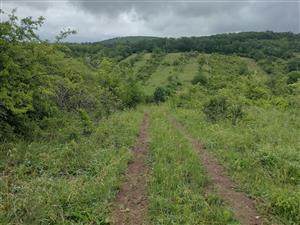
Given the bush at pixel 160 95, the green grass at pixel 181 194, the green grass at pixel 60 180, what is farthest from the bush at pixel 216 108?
the bush at pixel 160 95

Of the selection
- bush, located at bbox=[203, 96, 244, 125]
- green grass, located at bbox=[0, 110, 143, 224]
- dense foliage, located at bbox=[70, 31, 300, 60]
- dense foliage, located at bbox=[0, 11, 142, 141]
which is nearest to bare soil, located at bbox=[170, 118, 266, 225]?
green grass, located at bbox=[0, 110, 143, 224]

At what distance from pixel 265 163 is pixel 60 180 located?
18.1 ft

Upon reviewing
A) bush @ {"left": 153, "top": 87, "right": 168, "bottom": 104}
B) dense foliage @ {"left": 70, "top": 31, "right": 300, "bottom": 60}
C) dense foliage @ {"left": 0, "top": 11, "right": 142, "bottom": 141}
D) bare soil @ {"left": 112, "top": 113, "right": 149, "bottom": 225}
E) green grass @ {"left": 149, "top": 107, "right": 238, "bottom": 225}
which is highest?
dense foliage @ {"left": 70, "top": 31, "right": 300, "bottom": 60}

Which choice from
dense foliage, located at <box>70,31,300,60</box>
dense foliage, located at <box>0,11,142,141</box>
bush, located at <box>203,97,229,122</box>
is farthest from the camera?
dense foliage, located at <box>70,31,300,60</box>

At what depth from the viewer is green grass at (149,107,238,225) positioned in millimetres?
6491

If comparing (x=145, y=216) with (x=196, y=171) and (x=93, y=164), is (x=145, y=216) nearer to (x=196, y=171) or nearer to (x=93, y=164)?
(x=196, y=171)

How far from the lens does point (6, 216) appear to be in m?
6.14

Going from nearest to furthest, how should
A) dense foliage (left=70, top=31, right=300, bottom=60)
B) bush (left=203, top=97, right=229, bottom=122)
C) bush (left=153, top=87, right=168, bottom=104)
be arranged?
1. bush (left=203, top=97, right=229, bottom=122)
2. bush (left=153, top=87, right=168, bottom=104)
3. dense foliage (left=70, top=31, right=300, bottom=60)

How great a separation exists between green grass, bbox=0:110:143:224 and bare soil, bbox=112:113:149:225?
21 centimetres

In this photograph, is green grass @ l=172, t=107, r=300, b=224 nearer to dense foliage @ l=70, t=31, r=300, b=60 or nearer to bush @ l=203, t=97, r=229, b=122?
bush @ l=203, t=97, r=229, b=122

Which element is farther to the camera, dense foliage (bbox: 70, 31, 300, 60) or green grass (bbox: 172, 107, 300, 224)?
Answer: dense foliage (bbox: 70, 31, 300, 60)

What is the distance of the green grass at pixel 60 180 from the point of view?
637 centimetres

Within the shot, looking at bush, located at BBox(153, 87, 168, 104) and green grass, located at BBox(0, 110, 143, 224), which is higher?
green grass, located at BBox(0, 110, 143, 224)

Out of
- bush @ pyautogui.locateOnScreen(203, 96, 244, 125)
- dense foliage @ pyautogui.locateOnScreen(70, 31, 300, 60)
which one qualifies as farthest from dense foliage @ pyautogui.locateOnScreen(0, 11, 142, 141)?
dense foliage @ pyautogui.locateOnScreen(70, 31, 300, 60)
